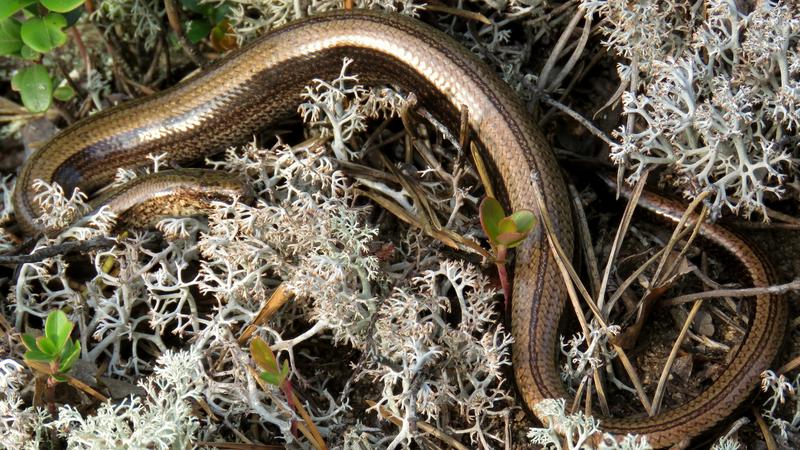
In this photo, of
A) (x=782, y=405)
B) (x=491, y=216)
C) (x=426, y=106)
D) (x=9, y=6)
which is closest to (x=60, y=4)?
(x=9, y=6)

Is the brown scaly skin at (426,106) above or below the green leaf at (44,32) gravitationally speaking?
below

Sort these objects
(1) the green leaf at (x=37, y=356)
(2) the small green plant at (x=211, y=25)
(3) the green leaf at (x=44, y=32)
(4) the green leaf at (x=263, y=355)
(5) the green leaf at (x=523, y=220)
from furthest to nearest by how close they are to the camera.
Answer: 1. (2) the small green plant at (x=211, y=25)
2. (3) the green leaf at (x=44, y=32)
3. (5) the green leaf at (x=523, y=220)
4. (1) the green leaf at (x=37, y=356)
5. (4) the green leaf at (x=263, y=355)

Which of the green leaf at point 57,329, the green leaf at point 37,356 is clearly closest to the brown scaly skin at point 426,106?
the green leaf at point 57,329

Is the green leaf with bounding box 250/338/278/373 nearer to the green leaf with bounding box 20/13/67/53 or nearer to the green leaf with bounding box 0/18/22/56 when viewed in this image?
the green leaf with bounding box 20/13/67/53

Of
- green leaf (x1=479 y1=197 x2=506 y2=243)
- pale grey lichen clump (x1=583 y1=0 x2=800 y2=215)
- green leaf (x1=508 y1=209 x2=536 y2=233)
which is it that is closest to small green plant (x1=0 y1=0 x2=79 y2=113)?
green leaf (x1=479 y1=197 x2=506 y2=243)

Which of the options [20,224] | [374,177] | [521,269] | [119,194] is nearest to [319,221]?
[374,177]

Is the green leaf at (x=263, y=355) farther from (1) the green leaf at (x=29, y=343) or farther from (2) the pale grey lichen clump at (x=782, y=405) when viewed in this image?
(2) the pale grey lichen clump at (x=782, y=405)

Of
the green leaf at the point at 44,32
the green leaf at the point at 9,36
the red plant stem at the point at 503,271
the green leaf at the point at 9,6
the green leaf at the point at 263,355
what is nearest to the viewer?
the green leaf at the point at 263,355

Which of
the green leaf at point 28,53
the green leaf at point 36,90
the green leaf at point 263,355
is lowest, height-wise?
the green leaf at point 263,355

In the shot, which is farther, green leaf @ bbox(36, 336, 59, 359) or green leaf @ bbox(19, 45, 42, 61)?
green leaf @ bbox(19, 45, 42, 61)
